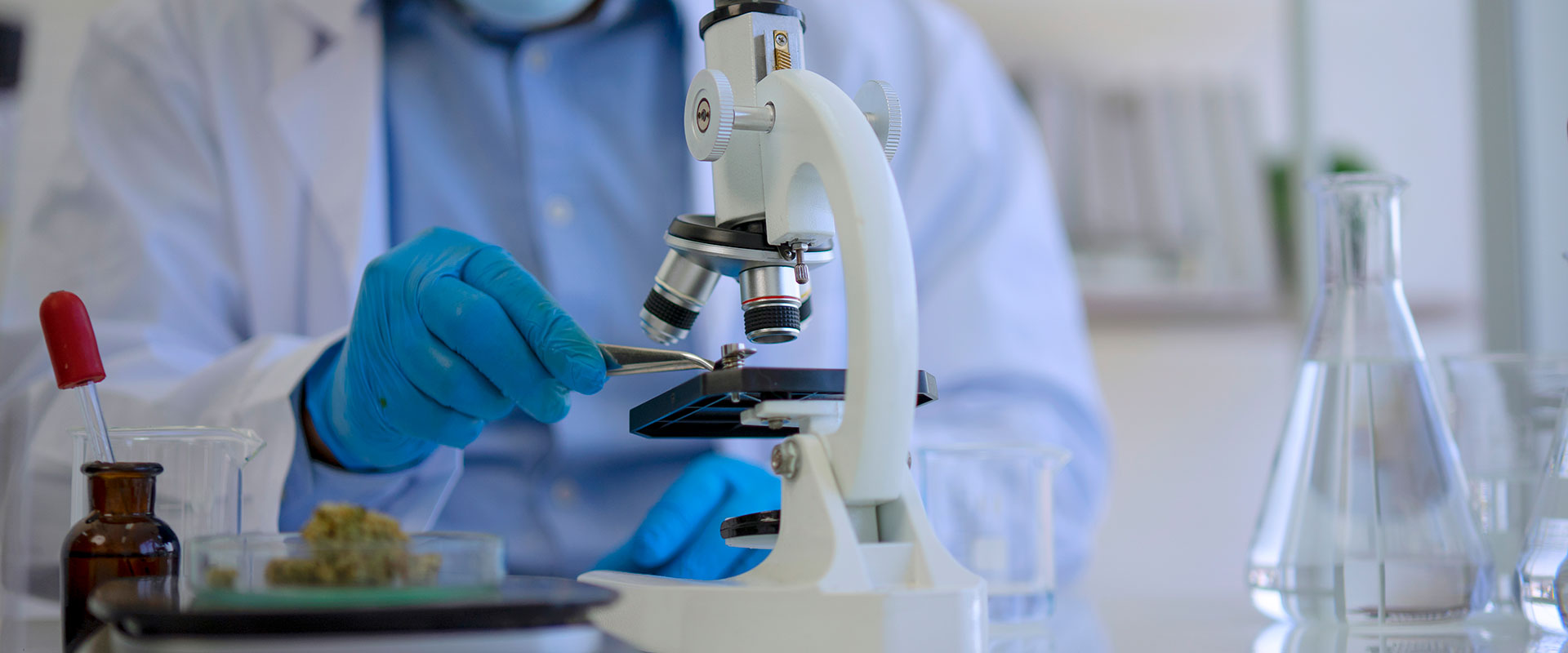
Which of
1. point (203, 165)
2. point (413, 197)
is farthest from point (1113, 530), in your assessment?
point (203, 165)

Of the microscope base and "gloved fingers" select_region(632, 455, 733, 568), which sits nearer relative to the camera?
the microscope base

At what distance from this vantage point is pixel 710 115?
534 millimetres

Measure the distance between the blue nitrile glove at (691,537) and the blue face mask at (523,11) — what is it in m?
0.55

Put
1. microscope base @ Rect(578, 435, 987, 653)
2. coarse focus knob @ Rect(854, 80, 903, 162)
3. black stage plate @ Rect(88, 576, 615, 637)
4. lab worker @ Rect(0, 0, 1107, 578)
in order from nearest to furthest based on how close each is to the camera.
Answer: black stage plate @ Rect(88, 576, 615, 637)
microscope base @ Rect(578, 435, 987, 653)
coarse focus knob @ Rect(854, 80, 903, 162)
lab worker @ Rect(0, 0, 1107, 578)

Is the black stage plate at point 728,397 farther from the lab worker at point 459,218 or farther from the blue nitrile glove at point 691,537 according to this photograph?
the lab worker at point 459,218

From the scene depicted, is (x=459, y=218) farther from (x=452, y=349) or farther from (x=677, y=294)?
(x=677, y=294)

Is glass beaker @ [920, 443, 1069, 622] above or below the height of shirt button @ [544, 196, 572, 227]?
below

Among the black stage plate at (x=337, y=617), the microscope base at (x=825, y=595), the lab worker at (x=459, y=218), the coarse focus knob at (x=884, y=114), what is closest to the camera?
the black stage plate at (x=337, y=617)

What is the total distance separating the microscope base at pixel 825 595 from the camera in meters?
0.45

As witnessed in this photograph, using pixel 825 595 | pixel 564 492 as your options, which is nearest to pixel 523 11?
pixel 564 492

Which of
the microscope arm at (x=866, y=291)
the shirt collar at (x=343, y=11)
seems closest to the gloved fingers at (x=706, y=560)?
the microscope arm at (x=866, y=291)

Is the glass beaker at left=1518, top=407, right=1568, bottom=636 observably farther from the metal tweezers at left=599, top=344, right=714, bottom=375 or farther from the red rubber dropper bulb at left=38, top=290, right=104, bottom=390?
the red rubber dropper bulb at left=38, top=290, right=104, bottom=390

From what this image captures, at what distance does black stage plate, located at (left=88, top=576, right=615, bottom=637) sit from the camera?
340 mm

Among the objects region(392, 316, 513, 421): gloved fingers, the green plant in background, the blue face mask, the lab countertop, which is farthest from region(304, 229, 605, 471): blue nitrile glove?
the green plant in background
